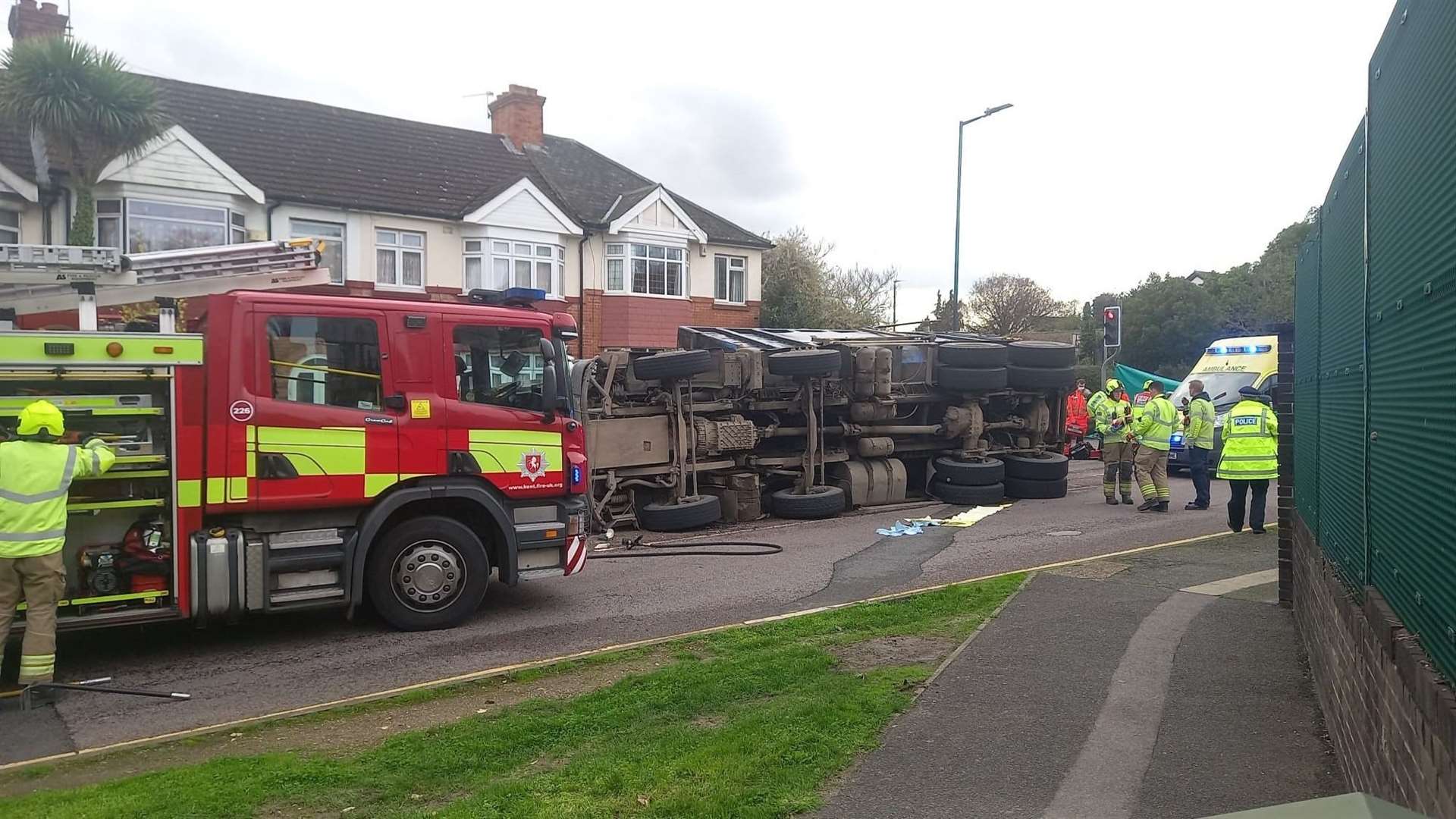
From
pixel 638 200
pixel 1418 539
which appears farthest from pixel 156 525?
pixel 638 200

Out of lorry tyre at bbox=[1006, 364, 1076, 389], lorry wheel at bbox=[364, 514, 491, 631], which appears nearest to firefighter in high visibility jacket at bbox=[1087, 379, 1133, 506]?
lorry tyre at bbox=[1006, 364, 1076, 389]

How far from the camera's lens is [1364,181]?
4.15m

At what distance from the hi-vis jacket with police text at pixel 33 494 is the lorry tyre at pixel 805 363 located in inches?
343

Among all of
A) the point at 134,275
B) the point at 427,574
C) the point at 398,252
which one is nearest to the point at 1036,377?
the point at 427,574

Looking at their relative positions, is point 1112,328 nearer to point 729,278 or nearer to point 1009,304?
point 729,278

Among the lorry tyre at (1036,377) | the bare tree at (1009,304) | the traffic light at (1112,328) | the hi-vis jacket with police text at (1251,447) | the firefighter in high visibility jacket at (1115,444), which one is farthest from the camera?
the bare tree at (1009,304)

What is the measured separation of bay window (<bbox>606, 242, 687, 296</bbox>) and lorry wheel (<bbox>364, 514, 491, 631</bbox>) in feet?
69.7

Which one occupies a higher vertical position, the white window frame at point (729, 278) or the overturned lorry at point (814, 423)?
the white window frame at point (729, 278)

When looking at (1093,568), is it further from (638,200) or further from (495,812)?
(638,200)

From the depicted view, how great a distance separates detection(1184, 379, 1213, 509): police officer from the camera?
13477mm

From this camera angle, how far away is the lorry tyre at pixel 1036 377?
15969 mm

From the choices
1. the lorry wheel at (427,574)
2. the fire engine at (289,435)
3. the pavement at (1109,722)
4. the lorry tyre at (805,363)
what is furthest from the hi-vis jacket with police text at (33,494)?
the lorry tyre at (805,363)

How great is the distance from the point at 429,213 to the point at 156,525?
19345 millimetres

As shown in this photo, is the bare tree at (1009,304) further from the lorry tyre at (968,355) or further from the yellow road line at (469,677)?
the yellow road line at (469,677)
